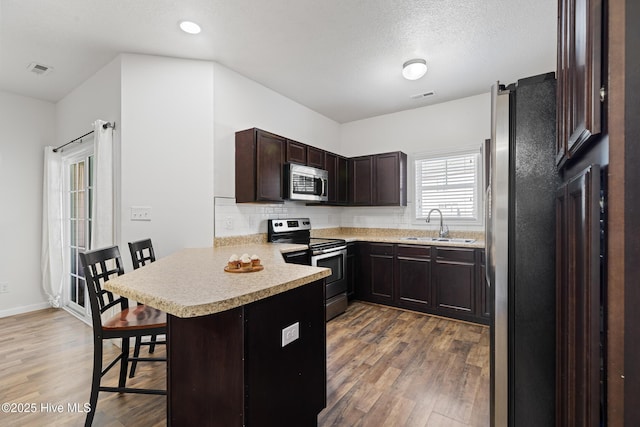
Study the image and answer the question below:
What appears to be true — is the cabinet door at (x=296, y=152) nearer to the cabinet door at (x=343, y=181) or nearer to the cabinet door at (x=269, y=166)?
the cabinet door at (x=269, y=166)

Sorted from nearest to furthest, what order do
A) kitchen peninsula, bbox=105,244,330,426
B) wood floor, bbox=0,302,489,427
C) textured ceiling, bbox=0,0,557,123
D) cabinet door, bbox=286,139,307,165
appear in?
kitchen peninsula, bbox=105,244,330,426 → wood floor, bbox=0,302,489,427 → textured ceiling, bbox=0,0,557,123 → cabinet door, bbox=286,139,307,165

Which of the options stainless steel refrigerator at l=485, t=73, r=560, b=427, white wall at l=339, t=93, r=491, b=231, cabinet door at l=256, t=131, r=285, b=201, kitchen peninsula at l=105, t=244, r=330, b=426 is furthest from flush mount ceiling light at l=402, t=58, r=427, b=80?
kitchen peninsula at l=105, t=244, r=330, b=426

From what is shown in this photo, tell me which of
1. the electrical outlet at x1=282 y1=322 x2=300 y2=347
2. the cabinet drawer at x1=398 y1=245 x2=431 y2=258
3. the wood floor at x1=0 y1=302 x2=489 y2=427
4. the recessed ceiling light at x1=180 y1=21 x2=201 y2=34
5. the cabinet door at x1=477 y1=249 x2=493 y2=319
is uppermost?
the recessed ceiling light at x1=180 y1=21 x2=201 y2=34

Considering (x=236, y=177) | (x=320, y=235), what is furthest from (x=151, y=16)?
(x=320, y=235)

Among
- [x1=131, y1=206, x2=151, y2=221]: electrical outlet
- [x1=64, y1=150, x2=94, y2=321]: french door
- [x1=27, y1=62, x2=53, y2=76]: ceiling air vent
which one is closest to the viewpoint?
[x1=131, y1=206, x2=151, y2=221]: electrical outlet

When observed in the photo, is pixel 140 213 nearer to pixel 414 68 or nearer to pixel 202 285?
pixel 202 285

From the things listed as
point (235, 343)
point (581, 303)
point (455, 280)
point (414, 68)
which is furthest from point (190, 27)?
point (455, 280)

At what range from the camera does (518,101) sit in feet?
4.28

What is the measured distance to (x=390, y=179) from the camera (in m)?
4.21

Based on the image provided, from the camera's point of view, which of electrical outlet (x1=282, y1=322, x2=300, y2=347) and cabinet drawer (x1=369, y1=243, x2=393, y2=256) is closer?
electrical outlet (x1=282, y1=322, x2=300, y2=347)

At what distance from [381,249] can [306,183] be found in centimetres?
132

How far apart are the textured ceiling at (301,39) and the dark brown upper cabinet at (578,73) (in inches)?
63.2

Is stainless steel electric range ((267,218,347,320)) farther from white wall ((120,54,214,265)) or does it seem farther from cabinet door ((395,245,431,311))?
white wall ((120,54,214,265))

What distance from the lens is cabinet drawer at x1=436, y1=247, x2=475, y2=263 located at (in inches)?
129
